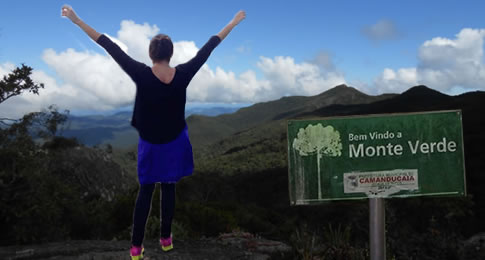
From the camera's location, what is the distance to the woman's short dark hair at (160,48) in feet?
13.4

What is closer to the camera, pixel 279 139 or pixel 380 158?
pixel 380 158

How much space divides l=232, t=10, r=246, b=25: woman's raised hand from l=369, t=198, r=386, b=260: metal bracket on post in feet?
7.84

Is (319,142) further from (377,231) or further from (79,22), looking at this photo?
(79,22)

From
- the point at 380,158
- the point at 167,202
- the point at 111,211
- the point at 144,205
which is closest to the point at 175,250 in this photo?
the point at 167,202

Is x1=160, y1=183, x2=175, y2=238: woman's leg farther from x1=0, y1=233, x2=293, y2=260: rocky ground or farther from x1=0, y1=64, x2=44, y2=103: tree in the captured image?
x1=0, y1=64, x2=44, y2=103: tree

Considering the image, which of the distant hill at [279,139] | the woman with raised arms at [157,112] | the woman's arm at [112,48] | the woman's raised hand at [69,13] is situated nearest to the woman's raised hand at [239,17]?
the woman with raised arms at [157,112]

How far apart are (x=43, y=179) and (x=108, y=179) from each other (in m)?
8.02

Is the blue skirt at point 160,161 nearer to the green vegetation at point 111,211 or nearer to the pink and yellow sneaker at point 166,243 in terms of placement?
the pink and yellow sneaker at point 166,243

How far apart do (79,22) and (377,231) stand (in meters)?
3.42

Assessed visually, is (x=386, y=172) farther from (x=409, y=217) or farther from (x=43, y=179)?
(x=409, y=217)

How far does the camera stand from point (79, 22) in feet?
13.6

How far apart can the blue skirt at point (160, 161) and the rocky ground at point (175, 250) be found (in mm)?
1057

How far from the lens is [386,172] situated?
3.41 m

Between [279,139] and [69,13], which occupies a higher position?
[279,139]
